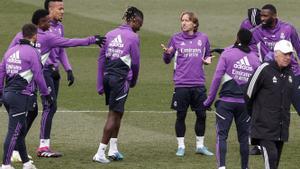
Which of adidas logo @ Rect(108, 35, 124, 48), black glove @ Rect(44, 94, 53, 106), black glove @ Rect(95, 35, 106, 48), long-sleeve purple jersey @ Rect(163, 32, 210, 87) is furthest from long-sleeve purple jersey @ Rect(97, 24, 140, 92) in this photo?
black glove @ Rect(44, 94, 53, 106)

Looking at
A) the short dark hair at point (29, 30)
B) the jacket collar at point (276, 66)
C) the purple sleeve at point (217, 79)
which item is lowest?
the purple sleeve at point (217, 79)

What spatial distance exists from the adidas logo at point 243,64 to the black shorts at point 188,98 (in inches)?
79.5

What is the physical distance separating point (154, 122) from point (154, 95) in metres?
3.83

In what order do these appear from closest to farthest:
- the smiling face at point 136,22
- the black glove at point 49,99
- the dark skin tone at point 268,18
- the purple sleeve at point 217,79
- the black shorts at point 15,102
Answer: the purple sleeve at point 217,79, the black shorts at point 15,102, the black glove at point 49,99, the smiling face at point 136,22, the dark skin tone at point 268,18

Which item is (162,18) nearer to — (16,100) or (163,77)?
(163,77)

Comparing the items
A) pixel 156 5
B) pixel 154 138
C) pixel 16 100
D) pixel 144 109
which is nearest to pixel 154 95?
pixel 144 109

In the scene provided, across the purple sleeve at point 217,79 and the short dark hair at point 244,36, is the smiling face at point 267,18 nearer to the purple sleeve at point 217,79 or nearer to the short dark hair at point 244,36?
the short dark hair at point 244,36

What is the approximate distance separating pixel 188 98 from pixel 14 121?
3311 millimetres

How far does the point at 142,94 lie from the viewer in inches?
920

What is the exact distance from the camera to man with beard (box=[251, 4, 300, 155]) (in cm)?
1669

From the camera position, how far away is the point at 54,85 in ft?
53.9

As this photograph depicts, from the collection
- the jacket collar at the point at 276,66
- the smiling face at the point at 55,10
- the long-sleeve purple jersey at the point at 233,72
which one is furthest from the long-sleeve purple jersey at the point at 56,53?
the jacket collar at the point at 276,66

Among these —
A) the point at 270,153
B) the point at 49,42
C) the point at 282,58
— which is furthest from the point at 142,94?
the point at 282,58

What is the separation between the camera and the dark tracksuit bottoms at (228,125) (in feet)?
47.4
